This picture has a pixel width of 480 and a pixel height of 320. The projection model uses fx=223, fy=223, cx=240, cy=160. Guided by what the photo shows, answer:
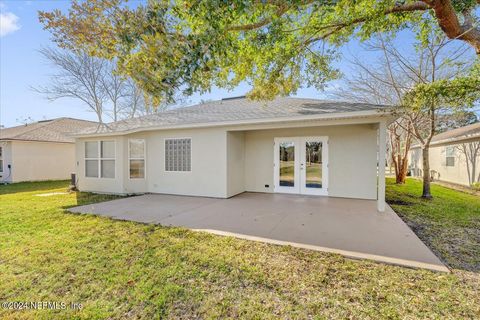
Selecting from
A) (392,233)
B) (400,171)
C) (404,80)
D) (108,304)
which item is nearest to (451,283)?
(392,233)

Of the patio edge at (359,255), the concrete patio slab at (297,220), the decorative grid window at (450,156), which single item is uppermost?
the decorative grid window at (450,156)

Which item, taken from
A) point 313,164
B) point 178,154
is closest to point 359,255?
point 313,164

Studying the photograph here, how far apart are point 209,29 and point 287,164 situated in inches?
236

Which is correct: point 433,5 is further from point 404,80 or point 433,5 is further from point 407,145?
point 407,145

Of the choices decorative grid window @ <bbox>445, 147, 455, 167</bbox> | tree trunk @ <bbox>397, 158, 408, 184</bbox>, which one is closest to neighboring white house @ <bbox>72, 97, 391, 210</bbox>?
tree trunk @ <bbox>397, 158, 408, 184</bbox>

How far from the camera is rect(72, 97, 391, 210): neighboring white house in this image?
26.0 ft

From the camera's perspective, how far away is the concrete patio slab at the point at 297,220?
12.6 feet

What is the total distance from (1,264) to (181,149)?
6.10 metres

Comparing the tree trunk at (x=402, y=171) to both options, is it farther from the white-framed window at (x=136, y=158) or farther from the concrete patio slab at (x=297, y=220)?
the white-framed window at (x=136, y=158)

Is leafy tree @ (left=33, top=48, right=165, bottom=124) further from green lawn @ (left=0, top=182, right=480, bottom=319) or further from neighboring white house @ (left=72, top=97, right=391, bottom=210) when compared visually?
green lawn @ (left=0, top=182, right=480, bottom=319)

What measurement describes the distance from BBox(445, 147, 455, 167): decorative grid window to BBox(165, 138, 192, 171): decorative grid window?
15.4 metres

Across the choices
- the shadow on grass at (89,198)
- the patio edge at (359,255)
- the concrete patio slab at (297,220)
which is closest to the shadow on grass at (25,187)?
the shadow on grass at (89,198)

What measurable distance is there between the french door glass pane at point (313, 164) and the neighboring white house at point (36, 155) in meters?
13.7

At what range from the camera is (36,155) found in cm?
1435
